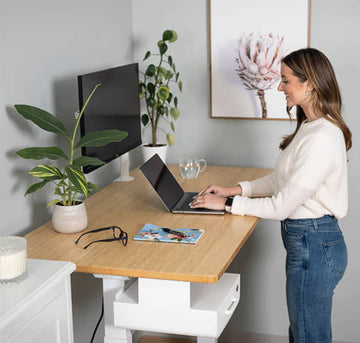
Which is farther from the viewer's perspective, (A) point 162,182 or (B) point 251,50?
(B) point 251,50

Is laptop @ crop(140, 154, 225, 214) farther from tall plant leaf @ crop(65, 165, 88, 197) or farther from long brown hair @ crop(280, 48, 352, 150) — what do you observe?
long brown hair @ crop(280, 48, 352, 150)

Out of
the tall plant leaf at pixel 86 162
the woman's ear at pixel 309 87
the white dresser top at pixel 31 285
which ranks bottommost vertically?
the white dresser top at pixel 31 285

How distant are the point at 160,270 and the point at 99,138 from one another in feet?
1.76

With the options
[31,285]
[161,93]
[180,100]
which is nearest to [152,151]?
[161,93]

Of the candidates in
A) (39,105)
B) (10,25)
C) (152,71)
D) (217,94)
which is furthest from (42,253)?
(217,94)

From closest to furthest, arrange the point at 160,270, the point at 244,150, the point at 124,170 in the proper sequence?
1. the point at 160,270
2. the point at 124,170
3. the point at 244,150

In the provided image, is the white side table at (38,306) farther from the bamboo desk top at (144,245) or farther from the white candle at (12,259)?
the bamboo desk top at (144,245)

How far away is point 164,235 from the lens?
7.04 feet

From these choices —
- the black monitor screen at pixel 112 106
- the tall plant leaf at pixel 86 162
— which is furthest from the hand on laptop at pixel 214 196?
the tall plant leaf at pixel 86 162

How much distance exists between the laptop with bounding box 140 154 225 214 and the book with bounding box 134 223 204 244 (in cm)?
20

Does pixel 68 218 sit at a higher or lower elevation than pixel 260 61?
lower

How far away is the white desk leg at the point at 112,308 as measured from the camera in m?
2.04

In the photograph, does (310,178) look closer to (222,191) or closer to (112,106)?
(222,191)

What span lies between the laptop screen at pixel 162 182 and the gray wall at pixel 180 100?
384 mm
